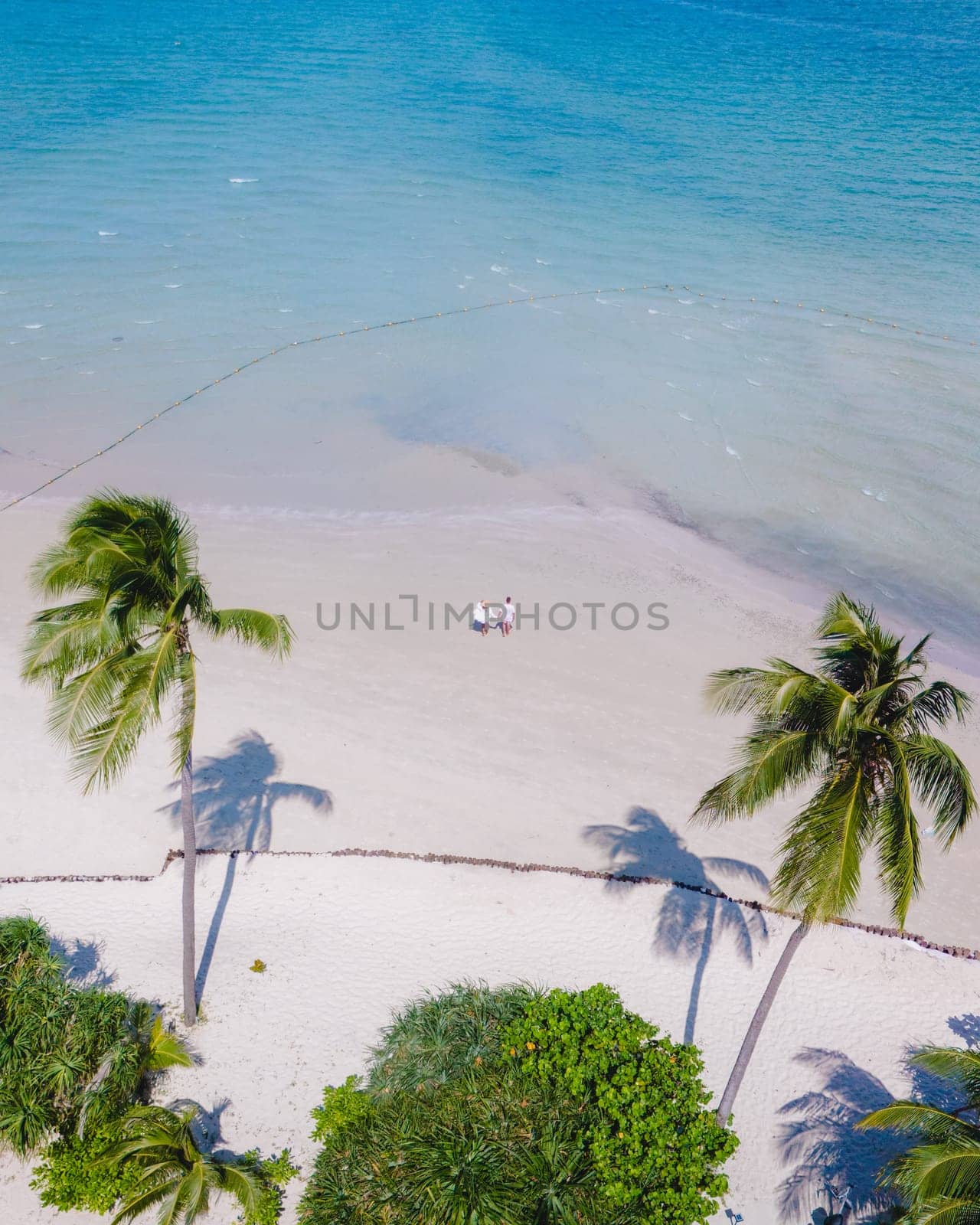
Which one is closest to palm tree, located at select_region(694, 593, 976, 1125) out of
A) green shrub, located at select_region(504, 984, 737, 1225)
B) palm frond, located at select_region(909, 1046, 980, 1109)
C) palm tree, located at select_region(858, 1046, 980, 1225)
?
palm frond, located at select_region(909, 1046, 980, 1109)

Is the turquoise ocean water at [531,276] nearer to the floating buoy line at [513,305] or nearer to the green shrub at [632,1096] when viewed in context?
the floating buoy line at [513,305]

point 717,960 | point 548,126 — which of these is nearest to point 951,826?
point 717,960

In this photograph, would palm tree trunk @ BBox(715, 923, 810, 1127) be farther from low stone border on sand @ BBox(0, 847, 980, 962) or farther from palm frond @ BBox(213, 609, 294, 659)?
palm frond @ BBox(213, 609, 294, 659)

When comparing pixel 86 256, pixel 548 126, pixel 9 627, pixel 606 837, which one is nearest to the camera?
pixel 606 837

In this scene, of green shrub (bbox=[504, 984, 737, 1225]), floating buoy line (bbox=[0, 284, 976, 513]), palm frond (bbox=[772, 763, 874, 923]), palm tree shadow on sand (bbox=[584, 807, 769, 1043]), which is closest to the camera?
palm frond (bbox=[772, 763, 874, 923])

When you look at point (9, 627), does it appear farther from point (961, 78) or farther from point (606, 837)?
point (961, 78)

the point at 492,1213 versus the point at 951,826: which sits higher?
the point at 951,826

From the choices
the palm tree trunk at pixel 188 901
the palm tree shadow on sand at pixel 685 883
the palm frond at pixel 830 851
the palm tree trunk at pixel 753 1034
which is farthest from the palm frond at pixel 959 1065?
the palm tree trunk at pixel 188 901
